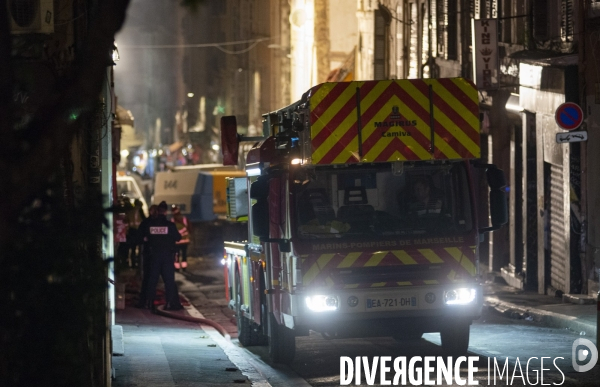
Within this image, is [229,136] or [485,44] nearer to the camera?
[229,136]

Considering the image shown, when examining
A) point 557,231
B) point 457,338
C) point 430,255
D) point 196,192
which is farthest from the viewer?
point 196,192

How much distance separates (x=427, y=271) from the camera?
11.9 metres

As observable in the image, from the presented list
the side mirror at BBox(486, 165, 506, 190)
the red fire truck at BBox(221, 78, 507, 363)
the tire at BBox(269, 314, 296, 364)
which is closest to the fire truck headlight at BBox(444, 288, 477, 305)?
the red fire truck at BBox(221, 78, 507, 363)

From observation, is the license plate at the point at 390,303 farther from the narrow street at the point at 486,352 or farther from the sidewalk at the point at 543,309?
the sidewalk at the point at 543,309

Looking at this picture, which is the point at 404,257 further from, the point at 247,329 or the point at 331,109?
the point at 247,329

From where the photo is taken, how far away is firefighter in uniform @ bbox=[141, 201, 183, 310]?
65.0 feet

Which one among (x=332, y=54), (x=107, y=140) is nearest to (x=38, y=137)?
(x=107, y=140)

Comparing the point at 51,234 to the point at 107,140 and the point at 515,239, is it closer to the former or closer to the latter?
the point at 107,140

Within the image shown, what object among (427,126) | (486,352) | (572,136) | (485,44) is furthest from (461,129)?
(485,44)

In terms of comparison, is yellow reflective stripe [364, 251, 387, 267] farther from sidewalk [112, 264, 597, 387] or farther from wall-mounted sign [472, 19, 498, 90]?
wall-mounted sign [472, 19, 498, 90]

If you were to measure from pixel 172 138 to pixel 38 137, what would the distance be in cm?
13099

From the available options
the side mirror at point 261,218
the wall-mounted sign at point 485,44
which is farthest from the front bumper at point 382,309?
the wall-mounted sign at point 485,44

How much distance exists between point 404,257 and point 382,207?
1.88 feet

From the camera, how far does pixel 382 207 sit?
12.0m
